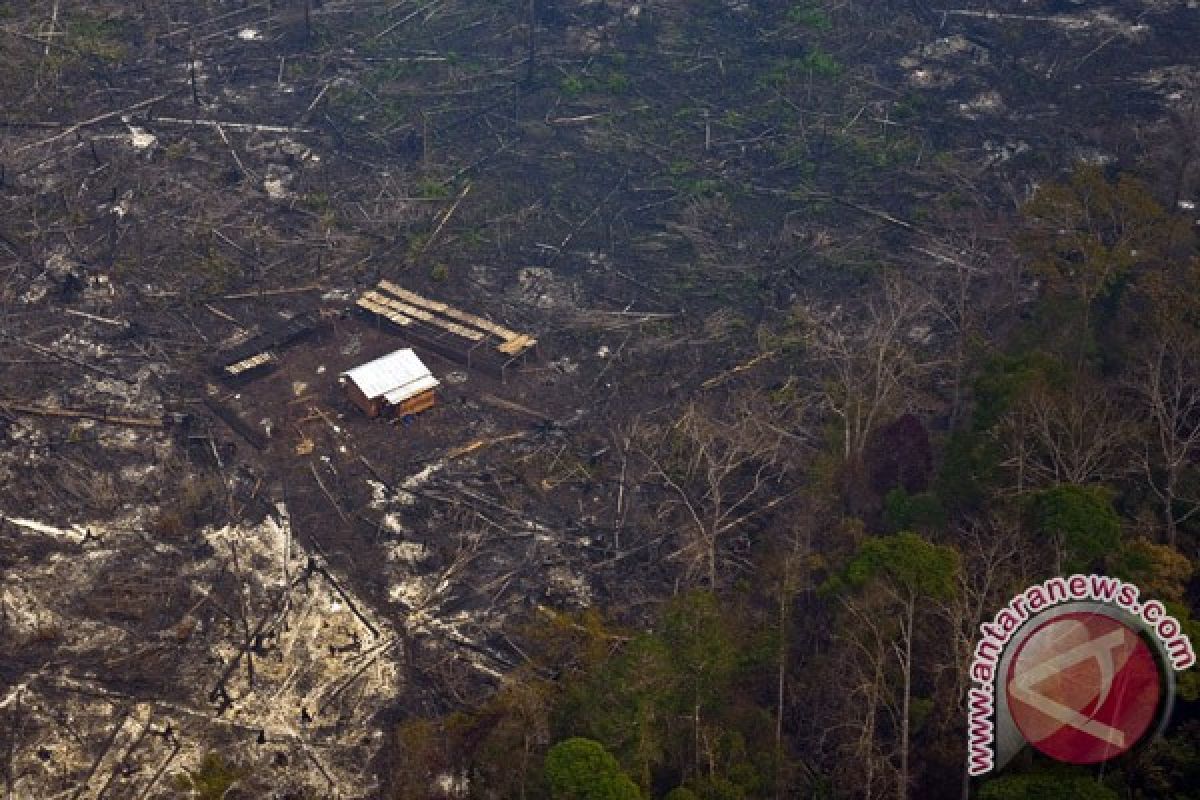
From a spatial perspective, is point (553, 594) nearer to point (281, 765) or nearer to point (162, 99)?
point (281, 765)

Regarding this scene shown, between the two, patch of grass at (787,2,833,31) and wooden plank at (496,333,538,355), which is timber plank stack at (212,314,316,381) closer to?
wooden plank at (496,333,538,355)

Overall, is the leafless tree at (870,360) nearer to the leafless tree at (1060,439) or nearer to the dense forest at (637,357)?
the dense forest at (637,357)

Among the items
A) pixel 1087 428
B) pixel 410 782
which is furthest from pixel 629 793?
pixel 1087 428

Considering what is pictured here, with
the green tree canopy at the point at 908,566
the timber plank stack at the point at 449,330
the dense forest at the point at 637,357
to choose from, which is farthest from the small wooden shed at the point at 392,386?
the green tree canopy at the point at 908,566

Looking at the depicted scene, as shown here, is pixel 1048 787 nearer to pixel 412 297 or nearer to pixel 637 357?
pixel 637 357

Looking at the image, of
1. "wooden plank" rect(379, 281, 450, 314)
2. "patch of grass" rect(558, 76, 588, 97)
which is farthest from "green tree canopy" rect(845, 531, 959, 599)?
"patch of grass" rect(558, 76, 588, 97)

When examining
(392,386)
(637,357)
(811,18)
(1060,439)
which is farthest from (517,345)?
(811,18)
